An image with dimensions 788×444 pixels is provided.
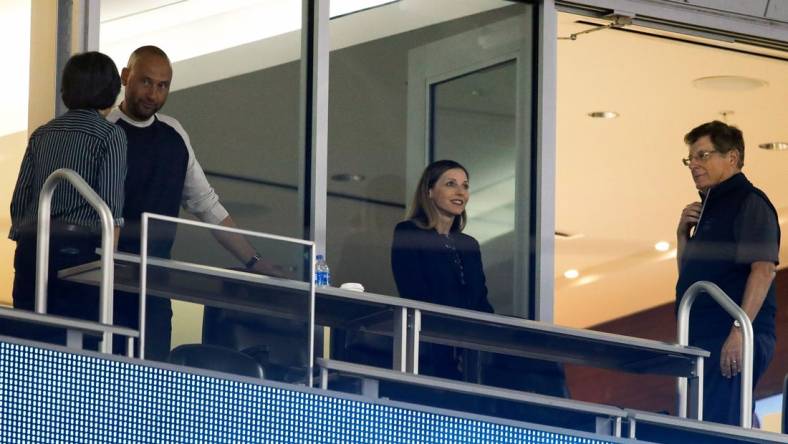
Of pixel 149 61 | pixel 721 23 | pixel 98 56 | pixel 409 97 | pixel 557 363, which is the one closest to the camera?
pixel 98 56

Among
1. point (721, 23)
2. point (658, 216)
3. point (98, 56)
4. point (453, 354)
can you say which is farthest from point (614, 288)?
point (98, 56)

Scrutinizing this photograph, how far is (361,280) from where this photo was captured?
7672 mm

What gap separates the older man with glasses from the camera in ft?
23.9

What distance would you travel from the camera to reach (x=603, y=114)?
9586 mm

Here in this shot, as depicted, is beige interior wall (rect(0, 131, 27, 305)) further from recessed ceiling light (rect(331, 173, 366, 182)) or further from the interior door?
the interior door

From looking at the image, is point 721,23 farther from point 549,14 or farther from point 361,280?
point 361,280

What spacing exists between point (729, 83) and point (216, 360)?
4009 millimetres

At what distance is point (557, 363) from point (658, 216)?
2576 millimetres

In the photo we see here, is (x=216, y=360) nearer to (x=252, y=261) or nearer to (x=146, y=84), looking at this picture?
(x=252, y=261)

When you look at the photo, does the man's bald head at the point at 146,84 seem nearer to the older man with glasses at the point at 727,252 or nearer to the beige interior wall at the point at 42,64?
the beige interior wall at the point at 42,64

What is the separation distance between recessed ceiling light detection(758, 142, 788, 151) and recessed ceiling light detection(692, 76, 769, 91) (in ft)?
1.10

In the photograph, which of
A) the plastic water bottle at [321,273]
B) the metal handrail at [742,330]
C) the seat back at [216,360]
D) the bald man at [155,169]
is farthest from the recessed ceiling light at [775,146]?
the seat back at [216,360]

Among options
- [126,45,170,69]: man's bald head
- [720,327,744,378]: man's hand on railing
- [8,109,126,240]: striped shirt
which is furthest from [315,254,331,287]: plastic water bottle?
[720,327,744,378]: man's hand on railing

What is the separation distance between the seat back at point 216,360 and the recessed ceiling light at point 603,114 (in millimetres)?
3803
